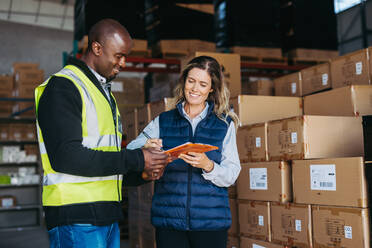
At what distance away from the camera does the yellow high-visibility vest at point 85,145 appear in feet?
5.62

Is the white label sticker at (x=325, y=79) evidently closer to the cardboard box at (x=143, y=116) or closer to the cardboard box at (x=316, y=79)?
the cardboard box at (x=316, y=79)

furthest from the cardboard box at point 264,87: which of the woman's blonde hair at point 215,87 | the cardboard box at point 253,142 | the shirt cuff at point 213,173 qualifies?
the shirt cuff at point 213,173

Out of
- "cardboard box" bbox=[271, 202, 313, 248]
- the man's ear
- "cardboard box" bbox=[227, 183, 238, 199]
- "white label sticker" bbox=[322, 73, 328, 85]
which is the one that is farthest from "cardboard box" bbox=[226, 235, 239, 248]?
the man's ear

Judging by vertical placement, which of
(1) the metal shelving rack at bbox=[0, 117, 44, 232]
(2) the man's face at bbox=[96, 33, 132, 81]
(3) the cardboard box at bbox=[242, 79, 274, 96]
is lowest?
(1) the metal shelving rack at bbox=[0, 117, 44, 232]

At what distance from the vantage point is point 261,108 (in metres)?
3.76

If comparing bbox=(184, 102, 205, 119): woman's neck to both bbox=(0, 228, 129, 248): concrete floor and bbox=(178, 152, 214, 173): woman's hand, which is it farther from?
bbox=(0, 228, 129, 248): concrete floor

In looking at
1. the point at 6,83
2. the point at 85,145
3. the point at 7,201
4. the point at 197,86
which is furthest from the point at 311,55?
the point at 7,201

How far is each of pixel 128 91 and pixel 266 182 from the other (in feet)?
11.7

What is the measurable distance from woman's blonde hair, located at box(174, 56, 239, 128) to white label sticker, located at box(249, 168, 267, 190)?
0.88m

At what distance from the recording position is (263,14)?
5832 millimetres

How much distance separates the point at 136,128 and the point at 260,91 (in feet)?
5.33

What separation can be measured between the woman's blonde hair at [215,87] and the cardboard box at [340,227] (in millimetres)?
845

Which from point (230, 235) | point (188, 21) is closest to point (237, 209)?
point (230, 235)

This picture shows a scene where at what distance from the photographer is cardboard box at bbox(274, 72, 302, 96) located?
14.9 ft
